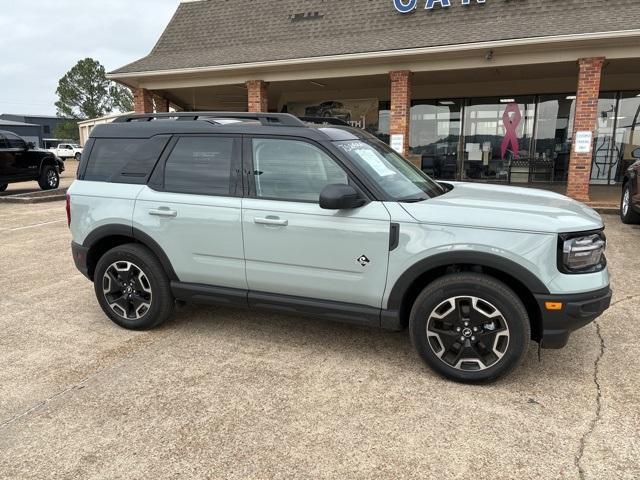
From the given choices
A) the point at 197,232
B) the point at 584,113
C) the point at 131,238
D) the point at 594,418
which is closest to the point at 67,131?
the point at 584,113

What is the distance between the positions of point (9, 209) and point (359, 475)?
1266 cm

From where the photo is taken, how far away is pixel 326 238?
11.5ft

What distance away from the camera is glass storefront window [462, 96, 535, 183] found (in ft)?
49.2

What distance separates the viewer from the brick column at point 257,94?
519 inches

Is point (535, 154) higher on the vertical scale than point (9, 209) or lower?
higher

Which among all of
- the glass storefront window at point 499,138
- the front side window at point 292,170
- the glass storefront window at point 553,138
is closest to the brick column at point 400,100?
the glass storefront window at point 499,138

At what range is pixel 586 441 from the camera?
2.70m

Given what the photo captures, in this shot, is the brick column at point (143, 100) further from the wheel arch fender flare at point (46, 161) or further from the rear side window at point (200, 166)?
the rear side window at point (200, 166)

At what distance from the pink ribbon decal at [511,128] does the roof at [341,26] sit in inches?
145

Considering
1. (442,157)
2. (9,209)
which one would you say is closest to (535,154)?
(442,157)

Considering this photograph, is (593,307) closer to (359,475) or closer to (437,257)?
(437,257)

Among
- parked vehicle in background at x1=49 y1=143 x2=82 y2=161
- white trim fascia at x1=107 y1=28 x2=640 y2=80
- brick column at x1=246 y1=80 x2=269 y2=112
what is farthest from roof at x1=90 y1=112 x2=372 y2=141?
parked vehicle in background at x1=49 y1=143 x2=82 y2=161

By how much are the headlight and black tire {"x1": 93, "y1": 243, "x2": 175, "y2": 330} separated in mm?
2994

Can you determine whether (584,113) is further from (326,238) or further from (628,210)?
(326,238)
